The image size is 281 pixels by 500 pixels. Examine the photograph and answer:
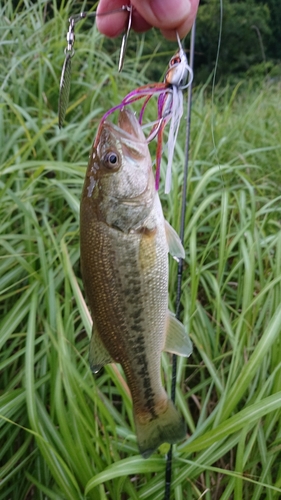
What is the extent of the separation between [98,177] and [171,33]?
37 cm

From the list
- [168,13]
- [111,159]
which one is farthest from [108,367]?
[168,13]

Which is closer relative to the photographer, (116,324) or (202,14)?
(116,324)

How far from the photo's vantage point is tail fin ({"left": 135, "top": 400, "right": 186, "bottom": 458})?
877 mm

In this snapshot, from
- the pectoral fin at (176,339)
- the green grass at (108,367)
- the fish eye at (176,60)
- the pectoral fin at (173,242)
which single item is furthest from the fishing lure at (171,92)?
the green grass at (108,367)

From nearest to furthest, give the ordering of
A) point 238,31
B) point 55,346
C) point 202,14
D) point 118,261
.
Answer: point 118,261 < point 55,346 < point 202,14 < point 238,31

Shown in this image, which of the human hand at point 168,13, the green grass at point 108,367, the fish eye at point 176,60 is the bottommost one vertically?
the green grass at point 108,367

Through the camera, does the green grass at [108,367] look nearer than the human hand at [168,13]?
No

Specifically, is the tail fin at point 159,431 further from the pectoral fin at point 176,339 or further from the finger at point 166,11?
the finger at point 166,11

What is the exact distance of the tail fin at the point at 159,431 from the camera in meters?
0.88

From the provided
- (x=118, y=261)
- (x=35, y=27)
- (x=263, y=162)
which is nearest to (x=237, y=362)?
(x=118, y=261)

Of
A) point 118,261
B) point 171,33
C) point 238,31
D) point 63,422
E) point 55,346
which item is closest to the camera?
point 118,261

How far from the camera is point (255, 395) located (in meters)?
1.25

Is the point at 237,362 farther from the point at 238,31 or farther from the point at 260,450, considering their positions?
the point at 238,31

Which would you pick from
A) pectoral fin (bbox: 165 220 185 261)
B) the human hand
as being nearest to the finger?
the human hand
